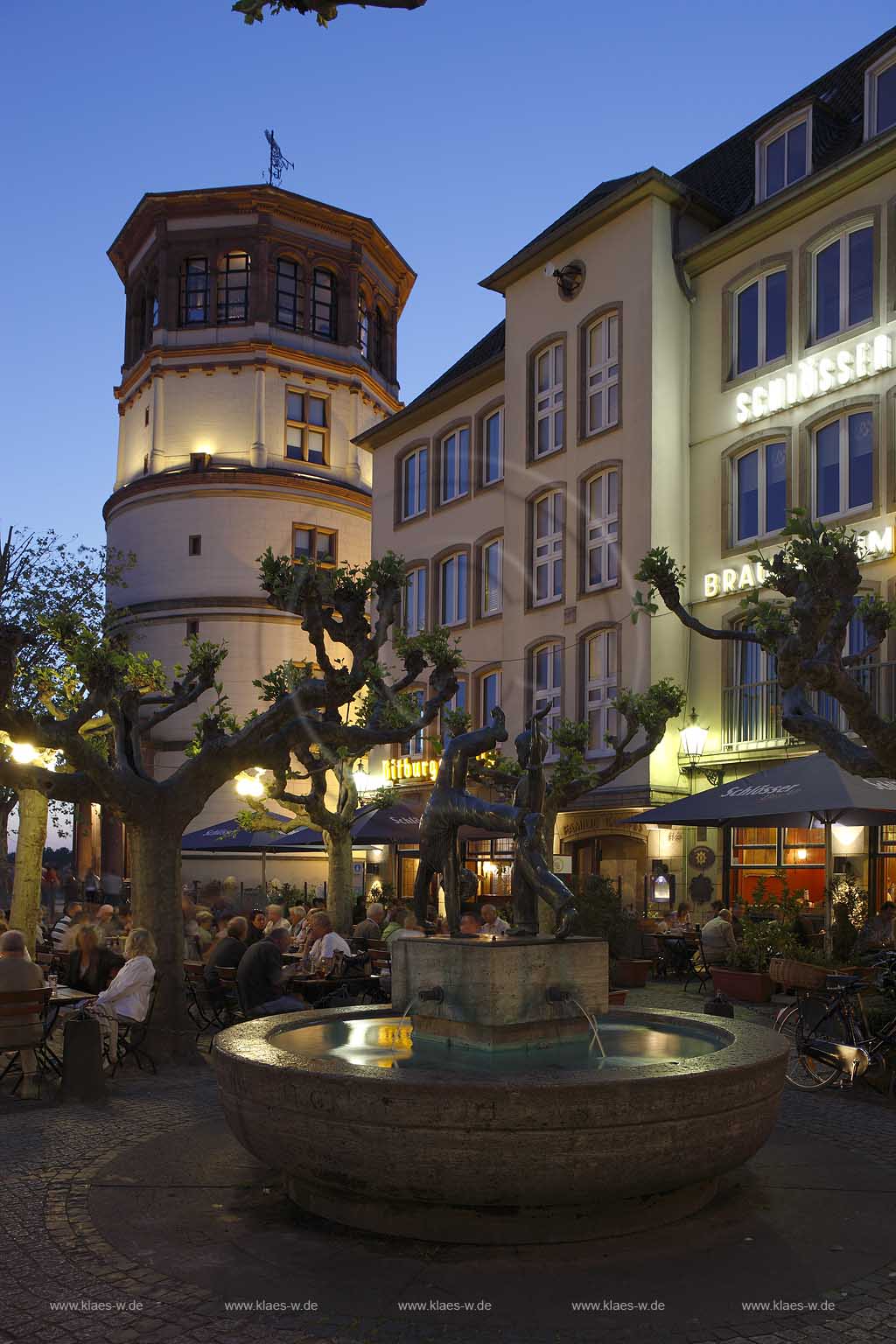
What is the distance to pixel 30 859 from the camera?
2123cm

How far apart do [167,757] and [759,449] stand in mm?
24487

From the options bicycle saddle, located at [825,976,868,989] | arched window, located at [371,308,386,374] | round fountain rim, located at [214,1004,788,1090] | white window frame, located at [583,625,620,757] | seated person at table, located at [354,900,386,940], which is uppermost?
arched window, located at [371,308,386,374]

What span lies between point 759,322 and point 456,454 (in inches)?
446

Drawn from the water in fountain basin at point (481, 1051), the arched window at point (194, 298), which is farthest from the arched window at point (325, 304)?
the water in fountain basin at point (481, 1051)

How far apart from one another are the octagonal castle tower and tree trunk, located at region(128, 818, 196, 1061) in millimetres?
29791

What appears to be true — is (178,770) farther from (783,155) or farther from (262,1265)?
(783,155)

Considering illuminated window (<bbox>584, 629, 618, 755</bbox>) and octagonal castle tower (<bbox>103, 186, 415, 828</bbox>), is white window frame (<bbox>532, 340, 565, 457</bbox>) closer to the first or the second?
illuminated window (<bbox>584, 629, 618, 755</bbox>)

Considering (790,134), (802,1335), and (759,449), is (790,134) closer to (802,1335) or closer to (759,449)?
(759,449)

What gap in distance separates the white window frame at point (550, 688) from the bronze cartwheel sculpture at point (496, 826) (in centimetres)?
2073

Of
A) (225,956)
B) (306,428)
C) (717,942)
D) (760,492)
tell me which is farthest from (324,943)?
(306,428)

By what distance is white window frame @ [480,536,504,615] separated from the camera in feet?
109

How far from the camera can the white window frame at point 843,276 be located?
80.7 ft

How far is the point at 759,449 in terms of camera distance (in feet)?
87.1

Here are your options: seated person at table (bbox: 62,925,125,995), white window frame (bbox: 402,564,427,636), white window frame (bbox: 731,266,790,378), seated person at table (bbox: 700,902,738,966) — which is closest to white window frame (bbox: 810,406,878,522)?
white window frame (bbox: 731,266,790,378)
